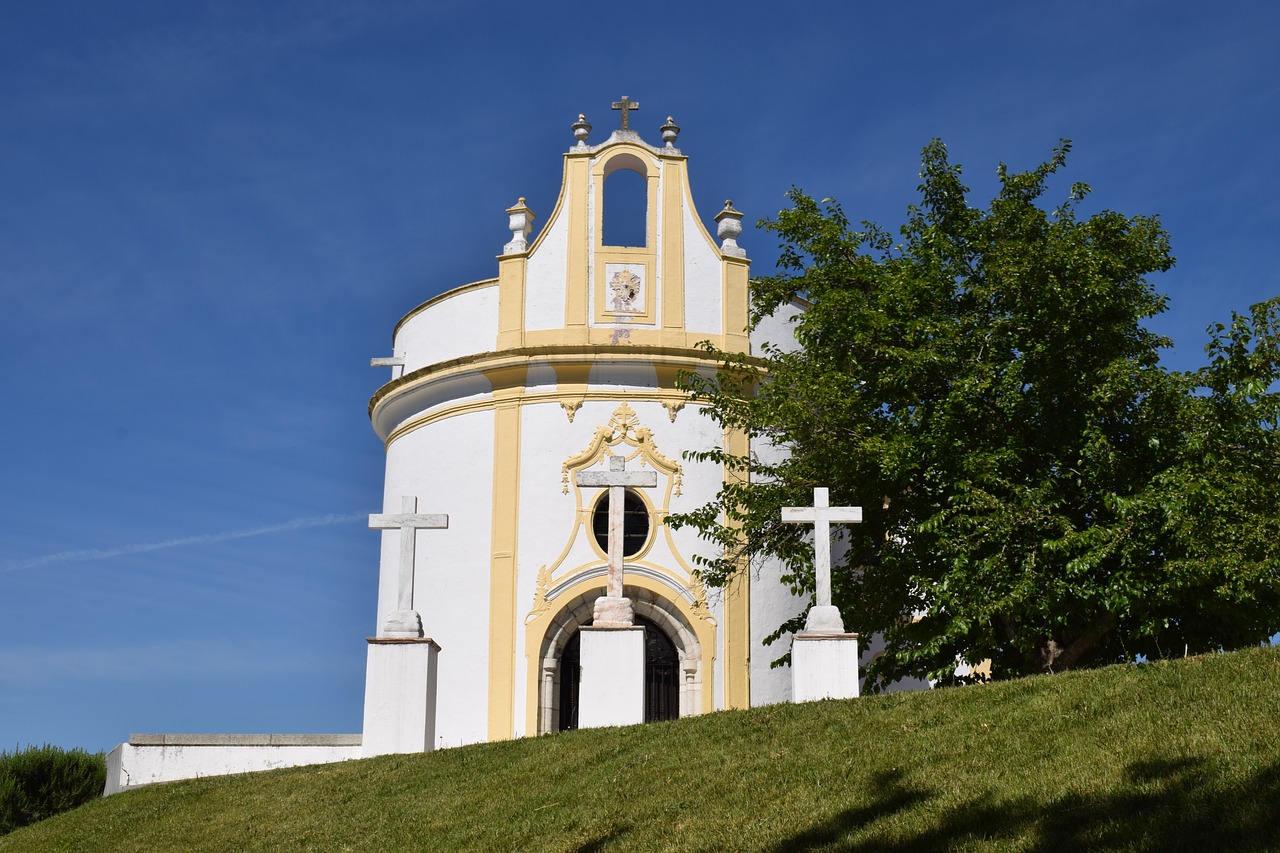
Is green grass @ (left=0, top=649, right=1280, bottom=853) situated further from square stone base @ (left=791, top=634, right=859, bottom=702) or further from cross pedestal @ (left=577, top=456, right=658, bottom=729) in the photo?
square stone base @ (left=791, top=634, right=859, bottom=702)

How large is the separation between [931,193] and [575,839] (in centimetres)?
1235

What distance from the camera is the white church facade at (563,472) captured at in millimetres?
20953

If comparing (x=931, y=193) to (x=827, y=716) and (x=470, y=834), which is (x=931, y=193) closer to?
(x=827, y=716)

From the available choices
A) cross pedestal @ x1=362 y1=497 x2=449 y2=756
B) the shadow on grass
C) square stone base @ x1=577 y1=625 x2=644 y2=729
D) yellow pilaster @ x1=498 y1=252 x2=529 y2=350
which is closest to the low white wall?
cross pedestal @ x1=362 y1=497 x2=449 y2=756

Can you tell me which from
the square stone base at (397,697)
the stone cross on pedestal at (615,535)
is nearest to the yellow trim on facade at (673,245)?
the stone cross on pedestal at (615,535)

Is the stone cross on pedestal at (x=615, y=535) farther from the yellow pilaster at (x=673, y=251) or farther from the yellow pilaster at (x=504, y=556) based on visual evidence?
the yellow pilaster at (x=673, y=251)

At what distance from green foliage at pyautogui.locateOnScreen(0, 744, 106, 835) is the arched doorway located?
758 centimetres

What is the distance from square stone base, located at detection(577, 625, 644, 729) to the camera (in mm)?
15219

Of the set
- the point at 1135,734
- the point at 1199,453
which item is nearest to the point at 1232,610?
the point at 1199,453

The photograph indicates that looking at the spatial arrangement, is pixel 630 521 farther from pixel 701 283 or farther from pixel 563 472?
pixel 701 283

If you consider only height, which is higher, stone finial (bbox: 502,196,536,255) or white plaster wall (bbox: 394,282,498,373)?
stone finial (bbox: 502,196,536,255)

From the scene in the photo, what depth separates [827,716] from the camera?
1199 cm

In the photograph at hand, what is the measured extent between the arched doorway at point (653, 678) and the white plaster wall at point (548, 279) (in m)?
5.18

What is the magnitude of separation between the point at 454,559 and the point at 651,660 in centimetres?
351
